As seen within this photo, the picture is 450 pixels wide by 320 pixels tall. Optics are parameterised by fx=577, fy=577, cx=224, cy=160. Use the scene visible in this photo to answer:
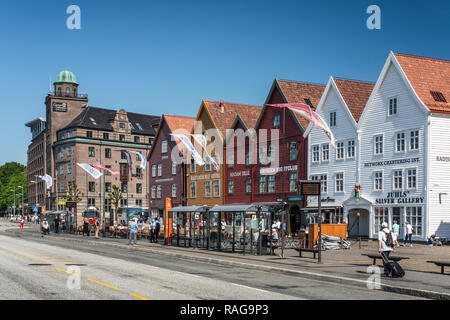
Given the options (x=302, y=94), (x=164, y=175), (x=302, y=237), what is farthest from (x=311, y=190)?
(x=164, y=175)

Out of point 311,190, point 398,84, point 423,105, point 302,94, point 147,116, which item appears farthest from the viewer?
point 147,116

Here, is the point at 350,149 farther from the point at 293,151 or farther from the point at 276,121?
the point at 276,121

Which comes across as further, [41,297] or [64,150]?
[64,150]

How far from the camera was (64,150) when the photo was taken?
363 feet

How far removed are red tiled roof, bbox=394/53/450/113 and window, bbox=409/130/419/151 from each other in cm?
211

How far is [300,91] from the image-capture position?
54.8m

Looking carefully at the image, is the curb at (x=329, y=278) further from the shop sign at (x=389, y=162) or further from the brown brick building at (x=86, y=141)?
the brown brick building at (x=86, y=141)

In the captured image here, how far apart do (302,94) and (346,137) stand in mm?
9530

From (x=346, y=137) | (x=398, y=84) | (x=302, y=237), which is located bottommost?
(x=302, y=237)

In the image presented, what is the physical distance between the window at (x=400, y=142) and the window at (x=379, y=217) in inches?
176

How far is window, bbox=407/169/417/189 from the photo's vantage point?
39.8 meters

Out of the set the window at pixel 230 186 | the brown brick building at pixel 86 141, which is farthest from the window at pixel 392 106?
the brown brick building at pixel 86 141
